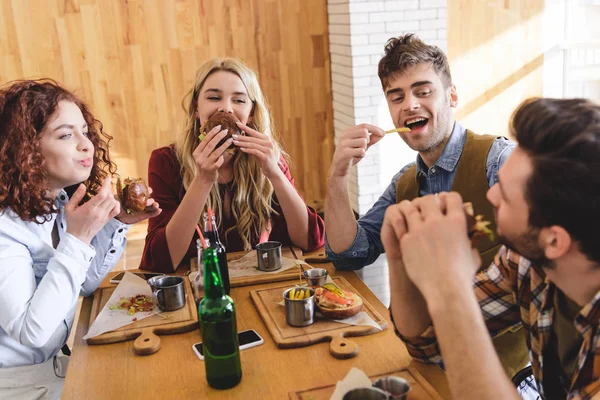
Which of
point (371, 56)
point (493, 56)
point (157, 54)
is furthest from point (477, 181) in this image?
point (493, 56)

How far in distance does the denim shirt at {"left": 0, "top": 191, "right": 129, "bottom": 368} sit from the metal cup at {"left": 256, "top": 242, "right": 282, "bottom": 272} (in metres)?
0.53

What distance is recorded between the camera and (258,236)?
2.35m

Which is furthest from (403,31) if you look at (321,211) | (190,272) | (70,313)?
(70,313)

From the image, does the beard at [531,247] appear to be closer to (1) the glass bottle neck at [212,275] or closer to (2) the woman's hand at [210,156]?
(1) the glass bottle neck at [212,275]

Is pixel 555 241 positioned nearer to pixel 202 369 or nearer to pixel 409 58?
pixel 202 369

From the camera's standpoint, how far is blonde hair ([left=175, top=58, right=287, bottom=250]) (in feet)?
7.73

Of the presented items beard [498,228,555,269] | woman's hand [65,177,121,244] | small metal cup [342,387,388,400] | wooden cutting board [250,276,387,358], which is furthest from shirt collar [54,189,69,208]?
beard [498,228,555,269]

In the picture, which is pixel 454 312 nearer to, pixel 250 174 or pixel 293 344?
pixel 293 344

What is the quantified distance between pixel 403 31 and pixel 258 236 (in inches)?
109

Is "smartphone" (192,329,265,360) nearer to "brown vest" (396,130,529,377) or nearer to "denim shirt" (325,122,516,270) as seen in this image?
"denim shirt" (325,122,516,270)

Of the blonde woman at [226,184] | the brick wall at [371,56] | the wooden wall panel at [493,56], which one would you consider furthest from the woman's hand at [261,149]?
the wooden wall panel at [493,56]

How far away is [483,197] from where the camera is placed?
1.87 m

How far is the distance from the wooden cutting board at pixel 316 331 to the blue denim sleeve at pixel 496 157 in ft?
1.84

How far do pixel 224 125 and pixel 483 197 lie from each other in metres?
0.98
